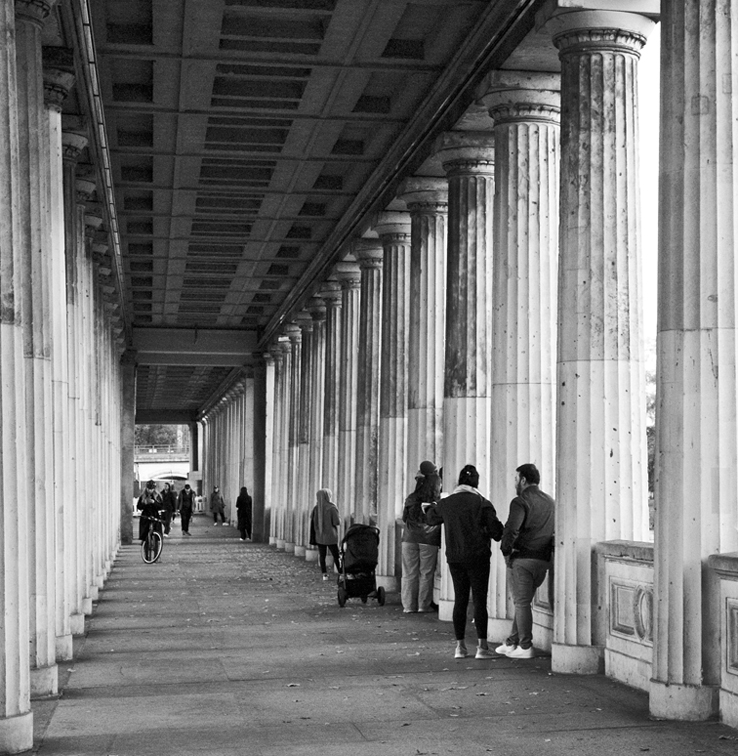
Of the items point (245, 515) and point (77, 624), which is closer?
point (77, 624)

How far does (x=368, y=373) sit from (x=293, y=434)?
590 inches

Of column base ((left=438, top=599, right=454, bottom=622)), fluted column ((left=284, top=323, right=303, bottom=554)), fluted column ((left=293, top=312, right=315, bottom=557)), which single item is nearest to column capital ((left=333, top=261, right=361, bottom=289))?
fluted column ((left=293, top=312, right=315, bottom=557))

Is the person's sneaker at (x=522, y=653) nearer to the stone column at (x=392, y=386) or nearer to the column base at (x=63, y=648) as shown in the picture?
the column base at (x=63, y=648)

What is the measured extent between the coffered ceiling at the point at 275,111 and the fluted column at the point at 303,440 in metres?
3.28

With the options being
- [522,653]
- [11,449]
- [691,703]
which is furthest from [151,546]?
[691,703]

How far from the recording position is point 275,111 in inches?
870

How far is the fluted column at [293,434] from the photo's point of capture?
4222 cm

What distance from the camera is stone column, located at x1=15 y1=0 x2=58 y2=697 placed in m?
12.5

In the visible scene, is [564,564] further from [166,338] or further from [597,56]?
[166,338]

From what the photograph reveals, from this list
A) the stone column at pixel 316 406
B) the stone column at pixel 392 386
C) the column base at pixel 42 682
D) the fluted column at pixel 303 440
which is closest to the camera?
the column base at pixel 42 682

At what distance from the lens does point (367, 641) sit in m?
16.9

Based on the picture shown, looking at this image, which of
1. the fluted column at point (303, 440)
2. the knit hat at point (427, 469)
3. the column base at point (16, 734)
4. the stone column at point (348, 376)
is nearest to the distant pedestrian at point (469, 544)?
the knit hat at point (427, 469)

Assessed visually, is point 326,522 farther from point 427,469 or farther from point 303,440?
point 303,440

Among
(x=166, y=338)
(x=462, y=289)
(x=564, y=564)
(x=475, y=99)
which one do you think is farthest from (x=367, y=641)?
(x=166, y=338)
